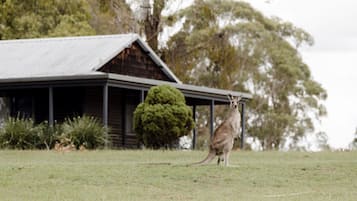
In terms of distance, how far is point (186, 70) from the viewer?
5247 centimetres

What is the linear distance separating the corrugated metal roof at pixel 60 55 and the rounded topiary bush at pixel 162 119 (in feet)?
7.15

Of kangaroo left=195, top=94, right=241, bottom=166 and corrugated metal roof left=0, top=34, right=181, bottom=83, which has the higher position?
corrugated metal roof left=0, top=34, right=181, bottom=83

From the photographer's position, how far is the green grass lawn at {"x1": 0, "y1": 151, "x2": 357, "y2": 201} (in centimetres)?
1634

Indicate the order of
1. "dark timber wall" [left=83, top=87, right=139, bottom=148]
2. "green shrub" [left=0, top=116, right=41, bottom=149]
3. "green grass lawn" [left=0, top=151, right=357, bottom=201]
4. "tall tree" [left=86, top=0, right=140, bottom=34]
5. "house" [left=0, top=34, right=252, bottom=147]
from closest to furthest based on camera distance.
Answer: "green grass lawn" [left=0, top=151, right=357, bottom=201], "green shrub" [left=0, top=116, right=41, bottom=149], "house" [left=0, top=34, right=252, bottom=147], "dark timber wall" [left=83, top=87, right=139, bottom=148], "tall tree" [left=86, top=0, right=140, bottom=34]

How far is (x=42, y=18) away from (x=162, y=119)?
2184 cm

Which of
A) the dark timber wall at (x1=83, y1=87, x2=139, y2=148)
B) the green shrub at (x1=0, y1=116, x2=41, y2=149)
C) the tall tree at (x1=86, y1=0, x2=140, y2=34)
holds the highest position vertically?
the tall tree at (x1=86, y1=0, x2=140, y2=34)

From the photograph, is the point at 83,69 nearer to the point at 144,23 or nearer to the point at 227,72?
the point at 144,23

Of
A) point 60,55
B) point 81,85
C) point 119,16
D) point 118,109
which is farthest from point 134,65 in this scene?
point 119,16

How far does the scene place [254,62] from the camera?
56.2m

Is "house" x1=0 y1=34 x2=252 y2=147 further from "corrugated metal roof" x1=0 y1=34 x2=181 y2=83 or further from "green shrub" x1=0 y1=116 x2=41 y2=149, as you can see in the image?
"green shrub" x1=0 y1=116 x2=41 y2=149

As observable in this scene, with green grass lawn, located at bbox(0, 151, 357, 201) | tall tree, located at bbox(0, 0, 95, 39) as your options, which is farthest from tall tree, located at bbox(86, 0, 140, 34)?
green grass lawn, located at bbox(0, 151, 357, 201)

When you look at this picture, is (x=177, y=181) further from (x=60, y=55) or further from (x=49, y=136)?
(x=60, y=55)

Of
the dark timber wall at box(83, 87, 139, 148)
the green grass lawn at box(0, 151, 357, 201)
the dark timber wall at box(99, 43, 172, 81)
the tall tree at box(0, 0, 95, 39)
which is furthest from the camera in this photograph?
the tall tree at box(0, 0, 95, 39)

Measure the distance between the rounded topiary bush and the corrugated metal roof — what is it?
2180 mm
